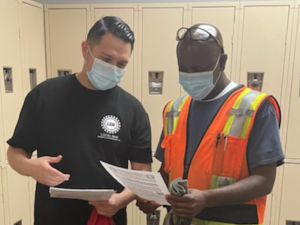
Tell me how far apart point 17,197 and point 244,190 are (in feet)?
6.15

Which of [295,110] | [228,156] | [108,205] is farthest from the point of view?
[295,110]

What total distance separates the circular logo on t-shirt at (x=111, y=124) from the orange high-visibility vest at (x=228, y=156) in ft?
0.95

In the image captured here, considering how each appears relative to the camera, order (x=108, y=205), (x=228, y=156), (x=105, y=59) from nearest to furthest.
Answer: (x=228, y=156) → (x=108, y=205) → (x=105, y=59)

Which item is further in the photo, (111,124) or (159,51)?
(159,51)

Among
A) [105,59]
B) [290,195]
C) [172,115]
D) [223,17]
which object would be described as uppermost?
[223,17]

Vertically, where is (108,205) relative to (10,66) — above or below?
below

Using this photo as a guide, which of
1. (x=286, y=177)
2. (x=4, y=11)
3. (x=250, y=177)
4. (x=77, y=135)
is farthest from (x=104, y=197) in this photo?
(x=286, y=177)

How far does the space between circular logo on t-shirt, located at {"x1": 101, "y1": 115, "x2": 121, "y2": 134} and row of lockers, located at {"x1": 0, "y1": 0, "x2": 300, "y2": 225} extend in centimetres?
122

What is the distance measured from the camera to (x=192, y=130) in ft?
3.52

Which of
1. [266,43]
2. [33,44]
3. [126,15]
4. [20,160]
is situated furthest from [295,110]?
[33,44]

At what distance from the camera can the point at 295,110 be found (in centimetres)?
233

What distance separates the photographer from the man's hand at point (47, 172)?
100cm

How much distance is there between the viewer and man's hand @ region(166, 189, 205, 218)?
2.79ft

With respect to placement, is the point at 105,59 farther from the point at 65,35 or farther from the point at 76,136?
the point at 65,35
